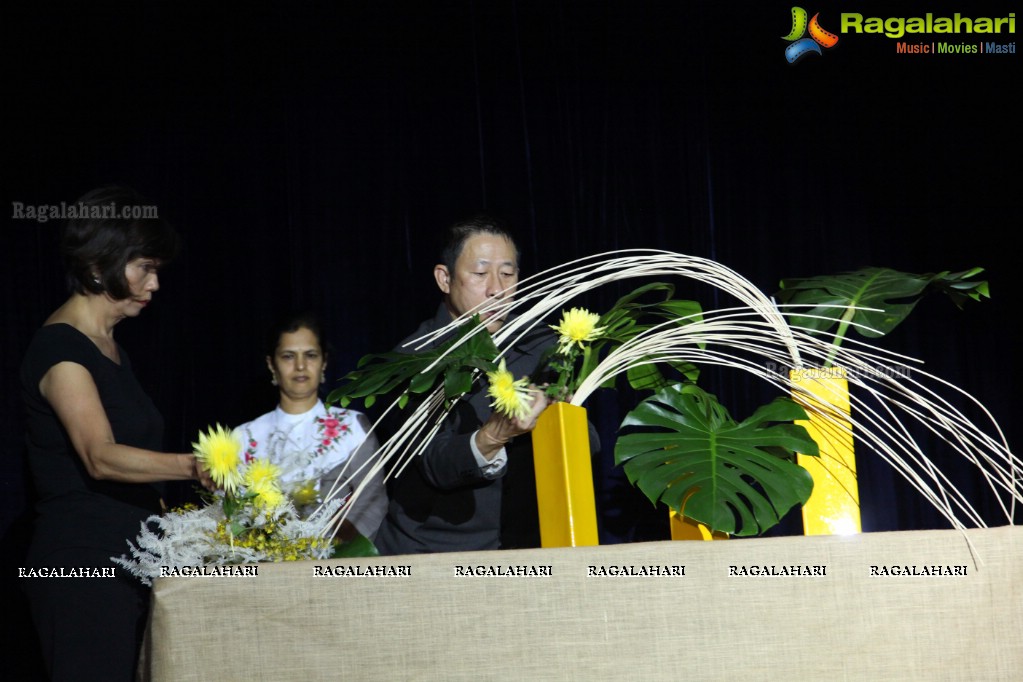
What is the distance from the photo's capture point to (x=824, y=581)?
2.75ft

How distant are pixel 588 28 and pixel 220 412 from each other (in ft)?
5.01

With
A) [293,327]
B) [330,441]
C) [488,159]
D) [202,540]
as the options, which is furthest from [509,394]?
[488,159]

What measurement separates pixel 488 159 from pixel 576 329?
1.70 metres

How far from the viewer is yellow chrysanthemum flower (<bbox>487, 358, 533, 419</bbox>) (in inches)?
42.0

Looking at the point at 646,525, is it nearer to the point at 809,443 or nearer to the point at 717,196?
the point at 717,196

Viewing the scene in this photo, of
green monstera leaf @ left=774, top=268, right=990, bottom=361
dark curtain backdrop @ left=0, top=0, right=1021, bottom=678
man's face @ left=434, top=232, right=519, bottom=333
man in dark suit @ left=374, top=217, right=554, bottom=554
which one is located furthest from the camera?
dark curtain backdrop @ left=0, top=0, right=1021, bottom=678

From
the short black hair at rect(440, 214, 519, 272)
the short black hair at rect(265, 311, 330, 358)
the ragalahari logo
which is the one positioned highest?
the ragalahari logo

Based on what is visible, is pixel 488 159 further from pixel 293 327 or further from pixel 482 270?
pixel 482 270

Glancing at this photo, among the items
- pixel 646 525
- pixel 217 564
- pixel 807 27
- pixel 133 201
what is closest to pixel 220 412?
pixel 133 201

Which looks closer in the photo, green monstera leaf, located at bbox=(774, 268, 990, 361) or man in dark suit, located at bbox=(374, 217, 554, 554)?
green monstera leaf, located at bbox=(774, 268, 990, 361)

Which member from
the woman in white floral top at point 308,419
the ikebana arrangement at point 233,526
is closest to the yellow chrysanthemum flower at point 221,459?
the ikebana arrangement at point 233,526

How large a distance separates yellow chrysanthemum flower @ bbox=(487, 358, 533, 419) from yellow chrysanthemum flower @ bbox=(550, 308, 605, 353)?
93mm

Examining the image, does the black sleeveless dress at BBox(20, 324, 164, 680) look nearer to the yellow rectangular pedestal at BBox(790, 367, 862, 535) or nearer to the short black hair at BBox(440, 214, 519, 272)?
the short black hair at BBox(440, 214, 519, 272)

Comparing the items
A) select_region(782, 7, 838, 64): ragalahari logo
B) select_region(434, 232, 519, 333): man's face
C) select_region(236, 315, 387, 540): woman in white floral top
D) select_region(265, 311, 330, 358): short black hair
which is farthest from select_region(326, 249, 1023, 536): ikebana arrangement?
select_region(782, 7, 838, 64): ragalahari logo
